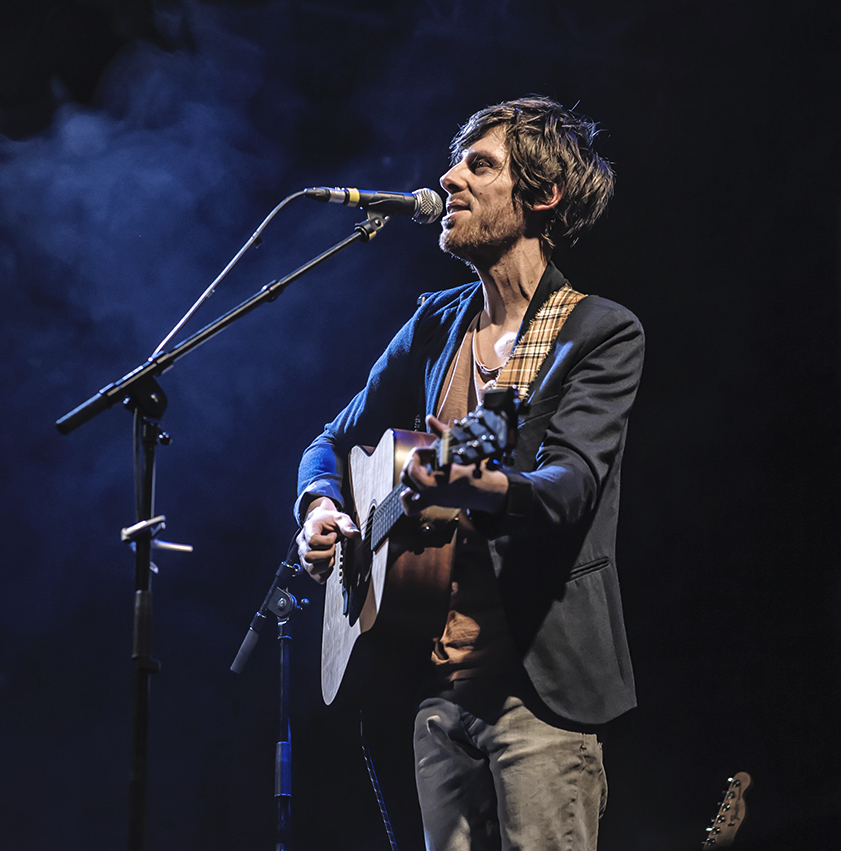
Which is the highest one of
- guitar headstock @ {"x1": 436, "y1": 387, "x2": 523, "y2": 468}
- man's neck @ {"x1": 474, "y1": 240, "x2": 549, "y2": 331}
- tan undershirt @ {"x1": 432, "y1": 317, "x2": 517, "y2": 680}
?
man's neck @ {"x1": 474, "y1": 240, "x2": 549, "y2": 331}

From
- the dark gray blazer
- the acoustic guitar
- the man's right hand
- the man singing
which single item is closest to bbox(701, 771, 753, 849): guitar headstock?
the man singing

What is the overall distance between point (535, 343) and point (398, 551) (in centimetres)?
62

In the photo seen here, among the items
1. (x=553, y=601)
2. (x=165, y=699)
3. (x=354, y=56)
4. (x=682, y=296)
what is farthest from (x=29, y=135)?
(x=553, y=601)

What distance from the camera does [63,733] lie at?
3.73m

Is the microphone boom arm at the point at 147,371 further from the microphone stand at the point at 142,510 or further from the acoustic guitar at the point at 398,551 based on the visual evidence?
the acoustic guitar at the point at 398,551

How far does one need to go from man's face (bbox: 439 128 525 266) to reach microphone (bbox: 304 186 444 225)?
17cm

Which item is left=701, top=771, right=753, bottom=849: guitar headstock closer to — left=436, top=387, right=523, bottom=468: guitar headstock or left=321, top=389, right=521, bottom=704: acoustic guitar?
left=321, top=389, right=521, bottom=704: acoustic guitar

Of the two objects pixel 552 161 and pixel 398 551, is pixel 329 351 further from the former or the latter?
pixel 398 551

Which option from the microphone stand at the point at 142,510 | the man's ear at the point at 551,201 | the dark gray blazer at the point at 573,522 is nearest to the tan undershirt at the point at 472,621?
the dark gray blazer at the point at 573,522

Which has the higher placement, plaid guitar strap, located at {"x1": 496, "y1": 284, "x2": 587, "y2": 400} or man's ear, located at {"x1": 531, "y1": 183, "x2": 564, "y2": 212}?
man's ear, located at {"x1": 531, "y1": 183, "x2": 564, "y2": 212}

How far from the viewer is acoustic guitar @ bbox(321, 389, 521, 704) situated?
162 cm

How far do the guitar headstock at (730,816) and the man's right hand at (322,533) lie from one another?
4.11 feet

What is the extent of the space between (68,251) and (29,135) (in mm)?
541

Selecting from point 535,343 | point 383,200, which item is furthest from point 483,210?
point 535,343
